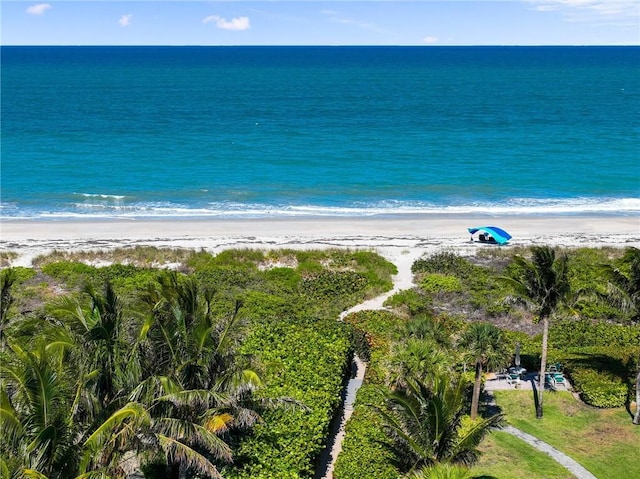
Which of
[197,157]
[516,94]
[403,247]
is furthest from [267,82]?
[403,247]

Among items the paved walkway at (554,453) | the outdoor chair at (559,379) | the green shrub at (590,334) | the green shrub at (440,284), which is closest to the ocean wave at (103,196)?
the green shrub at (440,284)

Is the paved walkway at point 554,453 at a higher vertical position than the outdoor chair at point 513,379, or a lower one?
lower

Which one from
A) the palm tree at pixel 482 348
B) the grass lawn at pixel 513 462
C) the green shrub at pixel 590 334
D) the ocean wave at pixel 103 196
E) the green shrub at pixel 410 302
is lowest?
the grass lawn at pixel 513 462

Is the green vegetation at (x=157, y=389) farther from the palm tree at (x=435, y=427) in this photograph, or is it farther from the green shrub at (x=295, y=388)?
the palm tree at (x=435, y=427)

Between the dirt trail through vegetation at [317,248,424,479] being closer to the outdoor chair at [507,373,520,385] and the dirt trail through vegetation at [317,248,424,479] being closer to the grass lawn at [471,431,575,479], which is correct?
the grass lawn at [471,431,575,479]

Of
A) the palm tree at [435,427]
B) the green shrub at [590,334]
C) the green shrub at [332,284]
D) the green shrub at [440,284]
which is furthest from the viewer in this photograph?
the green shrub at [440,284]

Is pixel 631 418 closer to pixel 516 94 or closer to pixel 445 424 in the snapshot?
pixel 445 424
